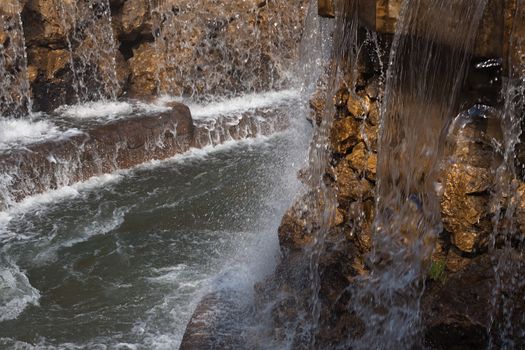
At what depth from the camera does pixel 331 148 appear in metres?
4.76

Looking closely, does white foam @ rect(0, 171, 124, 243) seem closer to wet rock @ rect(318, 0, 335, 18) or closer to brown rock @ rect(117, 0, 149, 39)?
brown rock @ rect(117, 0, 149, 39)

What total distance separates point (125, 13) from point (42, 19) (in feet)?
4.40

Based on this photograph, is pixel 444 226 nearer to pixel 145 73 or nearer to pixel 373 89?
pixel 373 89

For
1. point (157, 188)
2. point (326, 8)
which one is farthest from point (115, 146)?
point (326, 8)

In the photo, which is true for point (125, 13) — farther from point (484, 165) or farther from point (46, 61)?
point (484, 165)

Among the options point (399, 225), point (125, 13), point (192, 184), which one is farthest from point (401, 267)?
point (125, 13)

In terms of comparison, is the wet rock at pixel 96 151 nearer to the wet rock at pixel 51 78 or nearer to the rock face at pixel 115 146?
the rock face at pixel 115 146

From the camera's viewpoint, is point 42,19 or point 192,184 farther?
point 42,19

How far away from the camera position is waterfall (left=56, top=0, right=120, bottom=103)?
11.2 m

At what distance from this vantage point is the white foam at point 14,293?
22.5 feet

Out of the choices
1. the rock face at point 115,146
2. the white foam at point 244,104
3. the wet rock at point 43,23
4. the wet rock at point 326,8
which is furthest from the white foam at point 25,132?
the wet rock at point 326,8

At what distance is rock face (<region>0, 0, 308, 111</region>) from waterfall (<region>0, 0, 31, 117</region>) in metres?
0.26

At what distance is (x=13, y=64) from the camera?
10.5 metres

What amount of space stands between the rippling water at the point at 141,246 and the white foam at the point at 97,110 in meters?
1.13
